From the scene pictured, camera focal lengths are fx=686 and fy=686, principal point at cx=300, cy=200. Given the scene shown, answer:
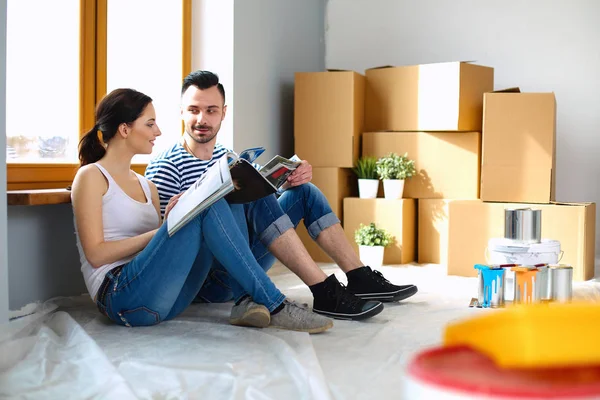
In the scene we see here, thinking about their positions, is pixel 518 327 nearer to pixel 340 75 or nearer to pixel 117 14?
pixel 117 14

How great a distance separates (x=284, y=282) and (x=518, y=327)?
2.54 meters

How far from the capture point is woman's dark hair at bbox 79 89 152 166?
2158 mm

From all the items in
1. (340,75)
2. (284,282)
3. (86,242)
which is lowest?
(284,282)

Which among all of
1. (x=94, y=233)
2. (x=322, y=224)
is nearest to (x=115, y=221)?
(x=94, y=233)

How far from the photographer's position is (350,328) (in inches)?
82.8

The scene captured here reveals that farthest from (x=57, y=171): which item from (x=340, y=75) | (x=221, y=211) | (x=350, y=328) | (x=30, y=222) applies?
(x=340, y=75)

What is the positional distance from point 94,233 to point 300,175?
756mm

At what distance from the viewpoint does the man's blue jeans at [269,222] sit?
7.17 feet

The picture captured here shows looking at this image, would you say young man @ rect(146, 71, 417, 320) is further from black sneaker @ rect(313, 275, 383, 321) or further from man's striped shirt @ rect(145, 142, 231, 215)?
black sneaker @ rect(313, 275, 383, 321)

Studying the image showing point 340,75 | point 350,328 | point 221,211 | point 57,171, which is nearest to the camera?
point 221,211

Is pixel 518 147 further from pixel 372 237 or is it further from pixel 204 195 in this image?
pixel 204 195

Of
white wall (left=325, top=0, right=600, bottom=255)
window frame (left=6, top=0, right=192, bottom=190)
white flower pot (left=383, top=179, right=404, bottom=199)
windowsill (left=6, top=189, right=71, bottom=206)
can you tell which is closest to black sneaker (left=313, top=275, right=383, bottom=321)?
windowsill (left=6, top=189, right=71, bottom=206)

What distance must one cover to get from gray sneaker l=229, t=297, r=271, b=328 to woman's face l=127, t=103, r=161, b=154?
0.59 m

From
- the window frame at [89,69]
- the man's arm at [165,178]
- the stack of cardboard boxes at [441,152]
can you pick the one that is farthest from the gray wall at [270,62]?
the man's arm at [165,178]
